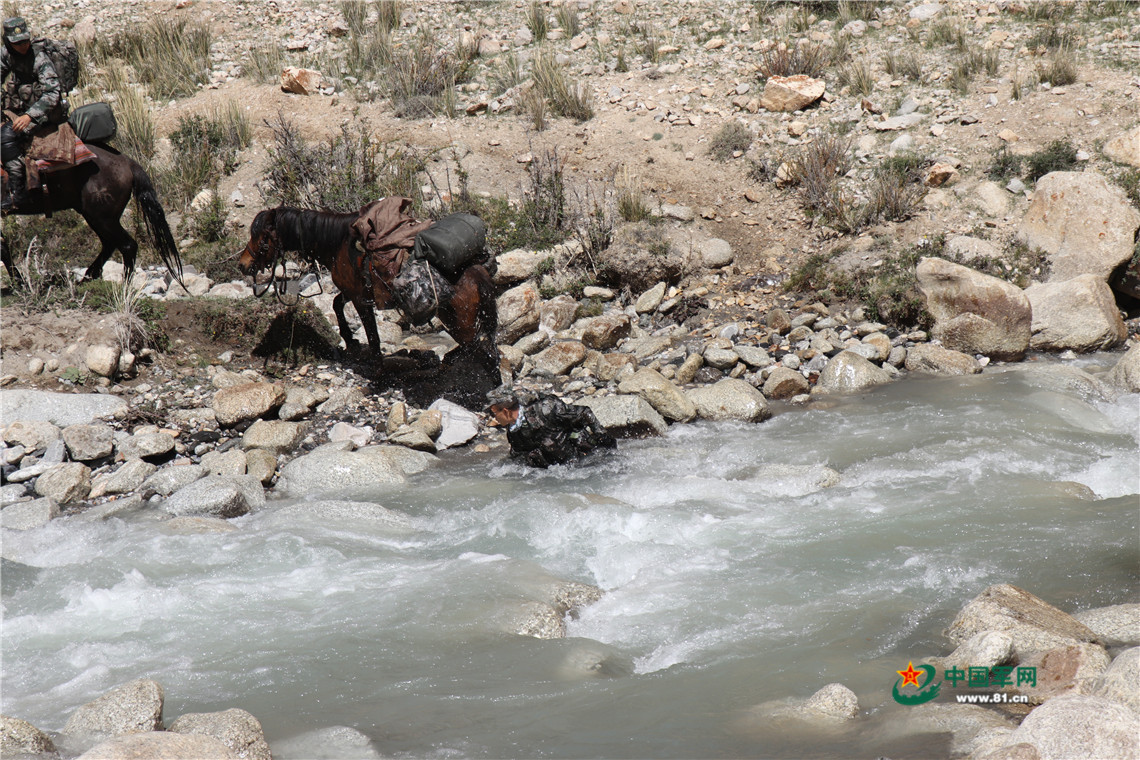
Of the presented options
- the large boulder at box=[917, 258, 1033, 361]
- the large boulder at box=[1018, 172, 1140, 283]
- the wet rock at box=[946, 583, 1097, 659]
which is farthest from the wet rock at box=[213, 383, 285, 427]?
the large boulder at box=[1018, 172, 1140, 283]

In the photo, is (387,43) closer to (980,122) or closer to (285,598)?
(980,122)

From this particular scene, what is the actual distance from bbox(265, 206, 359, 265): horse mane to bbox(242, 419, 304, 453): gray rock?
147 cm

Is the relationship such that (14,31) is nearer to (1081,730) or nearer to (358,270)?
(358,270)

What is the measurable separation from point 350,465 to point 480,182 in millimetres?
5704

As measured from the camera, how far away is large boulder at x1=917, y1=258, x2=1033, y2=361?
24.6 feet

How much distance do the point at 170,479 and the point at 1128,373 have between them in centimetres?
754

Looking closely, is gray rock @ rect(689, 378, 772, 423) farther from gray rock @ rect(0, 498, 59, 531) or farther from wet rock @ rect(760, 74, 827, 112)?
wet rock @ rect(760, 74, 827, 112)

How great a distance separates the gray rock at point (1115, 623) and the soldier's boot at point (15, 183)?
8.72 metres

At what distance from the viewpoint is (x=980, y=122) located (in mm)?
10289

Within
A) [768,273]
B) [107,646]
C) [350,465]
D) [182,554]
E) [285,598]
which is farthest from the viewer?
[768,273]

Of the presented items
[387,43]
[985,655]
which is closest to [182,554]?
[985,655]

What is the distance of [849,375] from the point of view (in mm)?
7227

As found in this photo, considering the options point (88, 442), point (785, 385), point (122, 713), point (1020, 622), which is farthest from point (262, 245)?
point (1020, 622)

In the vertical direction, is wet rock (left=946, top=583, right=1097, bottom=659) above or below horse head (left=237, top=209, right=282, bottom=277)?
below
